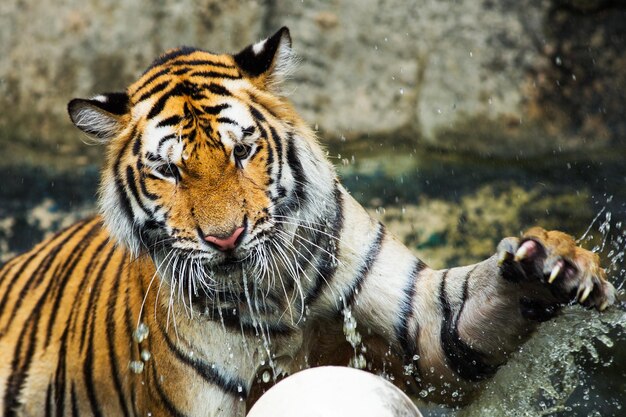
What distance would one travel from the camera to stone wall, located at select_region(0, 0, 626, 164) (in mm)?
5043

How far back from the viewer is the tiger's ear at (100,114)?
2.78 metres

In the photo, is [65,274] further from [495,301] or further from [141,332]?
[495,301]

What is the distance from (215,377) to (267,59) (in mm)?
987

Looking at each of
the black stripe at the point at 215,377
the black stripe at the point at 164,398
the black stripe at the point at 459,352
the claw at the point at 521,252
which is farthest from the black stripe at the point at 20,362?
the claw at the point at 521,252

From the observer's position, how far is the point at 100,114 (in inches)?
111

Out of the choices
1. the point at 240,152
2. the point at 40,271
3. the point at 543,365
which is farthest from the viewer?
the point at 40,271

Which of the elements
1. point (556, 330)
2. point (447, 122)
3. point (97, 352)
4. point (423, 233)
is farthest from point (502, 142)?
point (97, 352)

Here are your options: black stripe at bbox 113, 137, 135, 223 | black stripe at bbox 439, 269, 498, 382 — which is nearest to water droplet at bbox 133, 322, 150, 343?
black stripe at bbox 113, 137, 135, 223

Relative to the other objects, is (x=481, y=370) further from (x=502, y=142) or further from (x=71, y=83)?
(x=71, y=83)

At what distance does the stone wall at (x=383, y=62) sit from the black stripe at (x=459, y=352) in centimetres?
230

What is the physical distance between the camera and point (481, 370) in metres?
2.85

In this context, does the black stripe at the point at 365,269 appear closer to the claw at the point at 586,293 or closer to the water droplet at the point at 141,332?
the water droplet at the point at 141,332

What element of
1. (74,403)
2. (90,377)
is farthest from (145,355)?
(74,403)

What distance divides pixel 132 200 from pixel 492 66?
287cm
